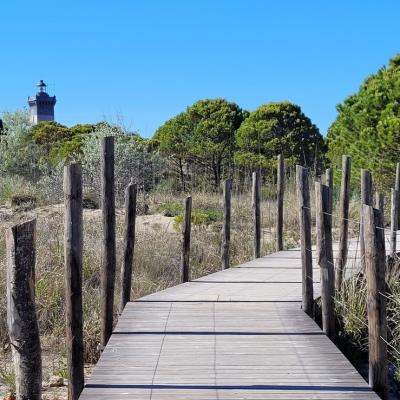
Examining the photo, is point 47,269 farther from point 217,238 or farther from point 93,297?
point 217,238

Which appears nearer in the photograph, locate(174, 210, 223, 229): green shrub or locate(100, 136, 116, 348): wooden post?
locate(100, 136, 116, 348): wooden post

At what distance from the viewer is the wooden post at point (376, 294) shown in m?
4.58

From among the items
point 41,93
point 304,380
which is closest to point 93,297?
point 304,380

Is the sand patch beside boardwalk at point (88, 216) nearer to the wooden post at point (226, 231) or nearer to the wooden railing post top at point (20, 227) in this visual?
the wooden post at point (226, 231)

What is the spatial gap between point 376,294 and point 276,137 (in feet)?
58.2

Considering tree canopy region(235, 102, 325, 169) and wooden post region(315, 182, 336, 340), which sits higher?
tree canopy region(235, 102, 325, 169)

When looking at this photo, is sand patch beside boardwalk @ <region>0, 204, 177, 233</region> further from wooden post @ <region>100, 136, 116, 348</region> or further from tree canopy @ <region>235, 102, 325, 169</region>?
tree canopy @ <region>235, 102, 325, 169</region>

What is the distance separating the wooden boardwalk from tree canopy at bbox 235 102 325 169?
14.2m

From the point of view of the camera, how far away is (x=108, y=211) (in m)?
6.95

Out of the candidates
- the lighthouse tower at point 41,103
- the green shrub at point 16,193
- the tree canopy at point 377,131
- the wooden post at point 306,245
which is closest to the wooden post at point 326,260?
the wooden post at point 306,245

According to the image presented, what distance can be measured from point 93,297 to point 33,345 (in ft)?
12.9

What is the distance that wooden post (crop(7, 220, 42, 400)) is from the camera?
4559 mm

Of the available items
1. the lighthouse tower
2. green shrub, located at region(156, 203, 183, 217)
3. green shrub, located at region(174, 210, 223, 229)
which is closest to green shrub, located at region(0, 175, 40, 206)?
green shrub, located at region(156, 203, 183, 217)

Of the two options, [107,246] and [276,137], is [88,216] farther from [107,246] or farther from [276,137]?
[276,137]
